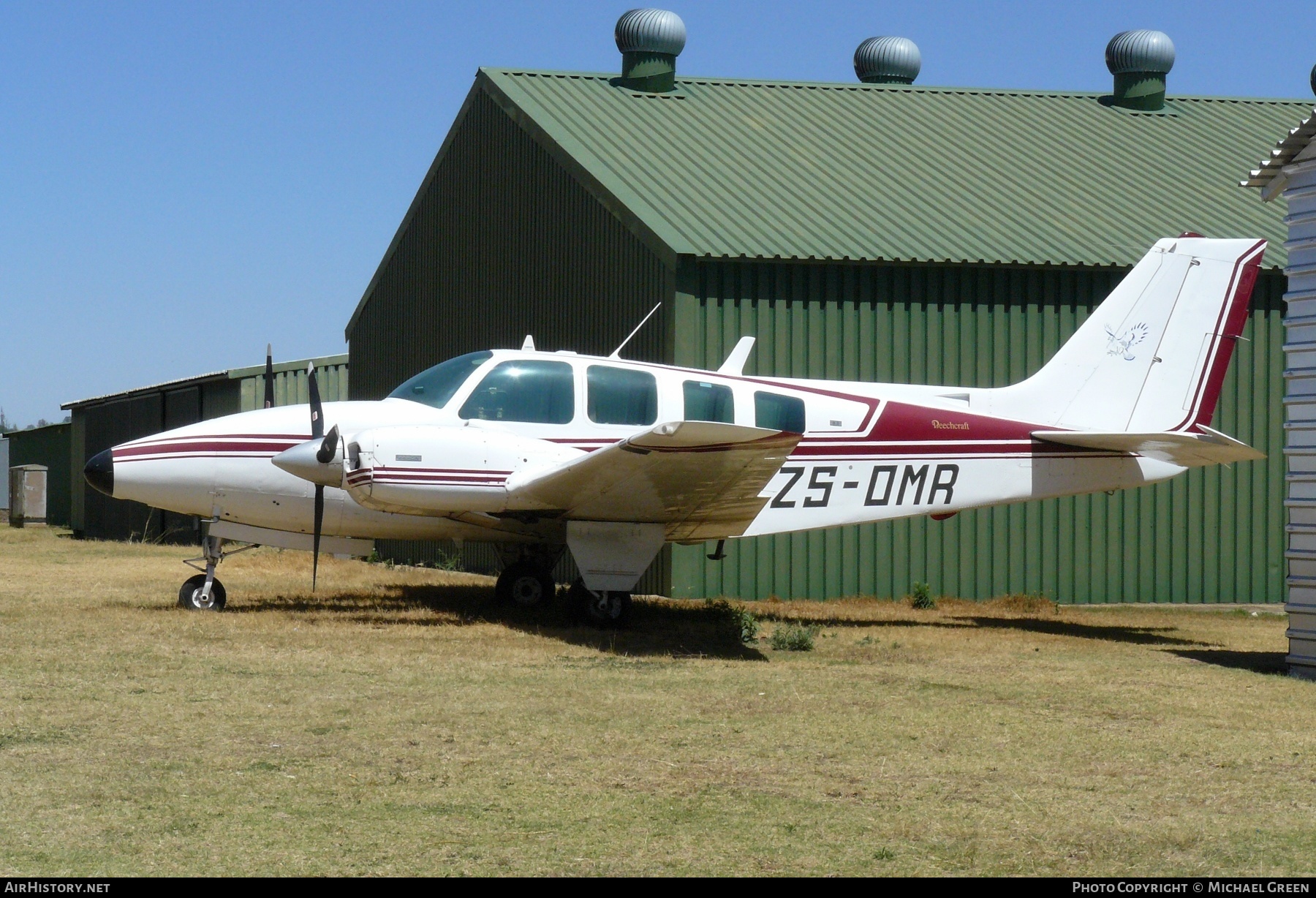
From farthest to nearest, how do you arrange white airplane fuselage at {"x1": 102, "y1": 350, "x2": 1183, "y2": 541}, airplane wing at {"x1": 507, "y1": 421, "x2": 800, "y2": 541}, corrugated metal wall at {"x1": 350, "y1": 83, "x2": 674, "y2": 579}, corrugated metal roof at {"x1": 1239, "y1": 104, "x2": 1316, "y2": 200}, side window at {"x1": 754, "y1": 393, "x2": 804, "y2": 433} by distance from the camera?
corrugated metal wall at {"x1": 350, "y1": 83, "x2": 674, "y2": 579}, side window at {"x1": 754, "y1": 393, "x2": 804, "y2": 433}, white airplane fuselage at {"x1": 102, "y1": 350, "x2": 1183, "y2": 541}, corrugated metal roof at {"x1": 1239, "y1": 104, "x2": 1316, "y2": 200}, airplane wing at {"x1": 507, "y1": 421, "x2": 800, "y2": 541}

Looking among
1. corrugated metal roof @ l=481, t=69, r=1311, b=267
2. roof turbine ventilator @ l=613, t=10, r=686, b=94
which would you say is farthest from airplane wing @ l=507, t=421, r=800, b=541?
roof turbine ventilator @ l=613, t=10, r=686, b=94

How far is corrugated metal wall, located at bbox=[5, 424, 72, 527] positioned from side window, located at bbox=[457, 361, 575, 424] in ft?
90.4

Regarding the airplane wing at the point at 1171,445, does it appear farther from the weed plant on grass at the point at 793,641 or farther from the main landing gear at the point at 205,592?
the main landing gear at the point at 205,592

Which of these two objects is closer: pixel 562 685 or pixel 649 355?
pixel 562 685

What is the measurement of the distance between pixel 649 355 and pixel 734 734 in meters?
9.14

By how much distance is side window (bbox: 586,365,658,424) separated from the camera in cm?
1248

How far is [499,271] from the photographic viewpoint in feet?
69.1

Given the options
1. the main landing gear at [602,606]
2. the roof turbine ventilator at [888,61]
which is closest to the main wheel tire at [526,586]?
the main landing gear at [602,606]

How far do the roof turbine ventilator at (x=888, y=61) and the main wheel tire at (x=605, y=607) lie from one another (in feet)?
51.9

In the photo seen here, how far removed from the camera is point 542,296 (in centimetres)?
1941

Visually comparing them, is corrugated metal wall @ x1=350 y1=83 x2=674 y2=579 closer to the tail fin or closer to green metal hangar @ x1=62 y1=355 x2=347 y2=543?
green metal hangar @ x1=62 y1=355 x2=347 y2=543

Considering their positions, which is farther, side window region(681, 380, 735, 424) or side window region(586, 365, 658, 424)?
side window region(681, 380, 735, 424)
